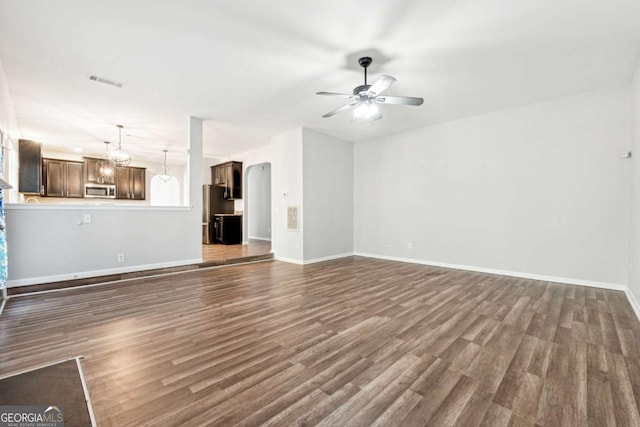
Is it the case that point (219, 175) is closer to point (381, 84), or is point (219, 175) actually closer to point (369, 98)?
point (369, 98)

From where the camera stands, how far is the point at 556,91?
4.16 metres

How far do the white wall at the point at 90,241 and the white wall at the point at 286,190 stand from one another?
73.0 inches

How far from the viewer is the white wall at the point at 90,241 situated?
12.6 feet

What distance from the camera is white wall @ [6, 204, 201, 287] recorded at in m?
3.84

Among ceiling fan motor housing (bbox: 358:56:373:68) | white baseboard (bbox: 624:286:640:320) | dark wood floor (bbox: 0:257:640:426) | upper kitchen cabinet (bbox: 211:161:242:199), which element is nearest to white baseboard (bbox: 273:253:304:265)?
dark wood floor (bbox: 0:257:640:426)

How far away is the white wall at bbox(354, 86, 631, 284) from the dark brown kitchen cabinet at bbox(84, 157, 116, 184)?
27.2 feet

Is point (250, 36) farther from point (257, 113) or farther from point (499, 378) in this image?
point (499, 378)

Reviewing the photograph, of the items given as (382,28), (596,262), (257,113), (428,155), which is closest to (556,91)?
(428,155)

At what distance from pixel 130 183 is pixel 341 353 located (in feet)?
31.5

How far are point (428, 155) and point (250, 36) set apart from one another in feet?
14.3

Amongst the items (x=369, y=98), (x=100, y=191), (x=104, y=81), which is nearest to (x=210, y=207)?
(x=100, y=191)

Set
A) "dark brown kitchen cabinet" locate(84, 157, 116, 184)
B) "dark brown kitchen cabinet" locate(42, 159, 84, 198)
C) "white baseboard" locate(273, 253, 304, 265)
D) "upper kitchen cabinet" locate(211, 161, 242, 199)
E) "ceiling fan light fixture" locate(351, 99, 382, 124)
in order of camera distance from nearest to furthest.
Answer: "ceiling fan light fixture" locate(351, 99, 382, 124) < "white baseboard" locate(273, 253, 304, 265) < "dark brown kitchen cabinet" locate(42, 159, 84, 198) < "dark brown kitchen cabinet" locate(84, 157, 116, 184) < "upper kitchen cabinet" locate(211, 161, 242, 199)

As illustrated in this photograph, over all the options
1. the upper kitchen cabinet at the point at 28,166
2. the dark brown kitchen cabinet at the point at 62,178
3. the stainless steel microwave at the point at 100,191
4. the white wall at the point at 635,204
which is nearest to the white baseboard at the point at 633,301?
the white wall at the point at 635,204

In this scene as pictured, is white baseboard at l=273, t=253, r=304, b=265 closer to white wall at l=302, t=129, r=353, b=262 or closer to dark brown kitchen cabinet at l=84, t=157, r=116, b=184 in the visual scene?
white wall at l=302, t=129, r=353, b=262
